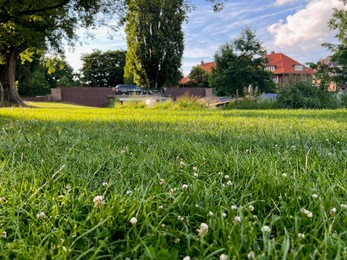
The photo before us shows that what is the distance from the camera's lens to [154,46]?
2941 centimetres

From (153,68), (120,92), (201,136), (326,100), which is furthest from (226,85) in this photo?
(201,136)

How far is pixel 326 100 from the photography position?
1038cm

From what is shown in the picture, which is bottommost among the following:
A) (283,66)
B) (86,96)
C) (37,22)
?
(86,96)

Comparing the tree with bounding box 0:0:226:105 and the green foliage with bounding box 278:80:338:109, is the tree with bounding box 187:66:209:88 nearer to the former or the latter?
the tree with bounding box 0:0:226:105

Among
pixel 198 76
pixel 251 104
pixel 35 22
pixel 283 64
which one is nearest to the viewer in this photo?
pixel 251 104

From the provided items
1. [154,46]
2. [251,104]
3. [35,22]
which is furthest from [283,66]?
[35,22]

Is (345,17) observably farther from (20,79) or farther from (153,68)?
(20,79)

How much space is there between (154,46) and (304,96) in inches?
840

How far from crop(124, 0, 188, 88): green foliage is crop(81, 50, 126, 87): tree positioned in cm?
1872

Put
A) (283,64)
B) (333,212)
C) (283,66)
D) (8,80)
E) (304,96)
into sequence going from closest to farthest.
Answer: (333,212) < (304,96) < (8,80) < (283,66) < (283,64)

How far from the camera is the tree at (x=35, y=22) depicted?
7.72 meters

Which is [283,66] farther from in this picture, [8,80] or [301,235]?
[301,235]

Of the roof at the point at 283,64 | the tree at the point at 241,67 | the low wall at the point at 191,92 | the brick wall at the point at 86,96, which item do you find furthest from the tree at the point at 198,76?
the brick wall at the point at 86,96

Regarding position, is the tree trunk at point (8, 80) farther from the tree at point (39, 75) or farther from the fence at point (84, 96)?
the fence at point (84, 96)
